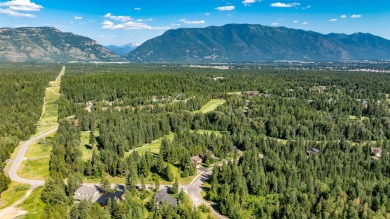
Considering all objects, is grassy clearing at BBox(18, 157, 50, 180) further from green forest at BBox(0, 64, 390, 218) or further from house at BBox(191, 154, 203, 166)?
house at BBox(191, 154, 203, 166)

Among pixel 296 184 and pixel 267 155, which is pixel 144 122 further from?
pixel 296 184

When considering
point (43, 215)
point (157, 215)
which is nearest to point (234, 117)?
point (157, 215)

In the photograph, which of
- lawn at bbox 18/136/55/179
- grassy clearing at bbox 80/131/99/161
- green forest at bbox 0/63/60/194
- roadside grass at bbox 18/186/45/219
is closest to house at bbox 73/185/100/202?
roadside grass at bbox 18/186/45/219

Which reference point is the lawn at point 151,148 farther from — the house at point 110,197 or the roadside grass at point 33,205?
the roadside grass at point 33,205

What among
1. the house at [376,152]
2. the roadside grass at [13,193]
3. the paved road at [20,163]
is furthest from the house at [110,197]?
the house at [376,152]

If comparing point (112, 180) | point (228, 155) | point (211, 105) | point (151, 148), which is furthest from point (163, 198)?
point (211, 105)

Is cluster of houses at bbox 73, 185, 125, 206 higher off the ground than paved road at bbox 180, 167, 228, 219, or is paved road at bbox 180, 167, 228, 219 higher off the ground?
cluster of houses at bbox 73, 185, 125, 206

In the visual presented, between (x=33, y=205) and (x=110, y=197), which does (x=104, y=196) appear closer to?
(x=110, y=197)

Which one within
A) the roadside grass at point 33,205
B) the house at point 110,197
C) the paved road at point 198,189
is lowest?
the paved road at point 198,189
